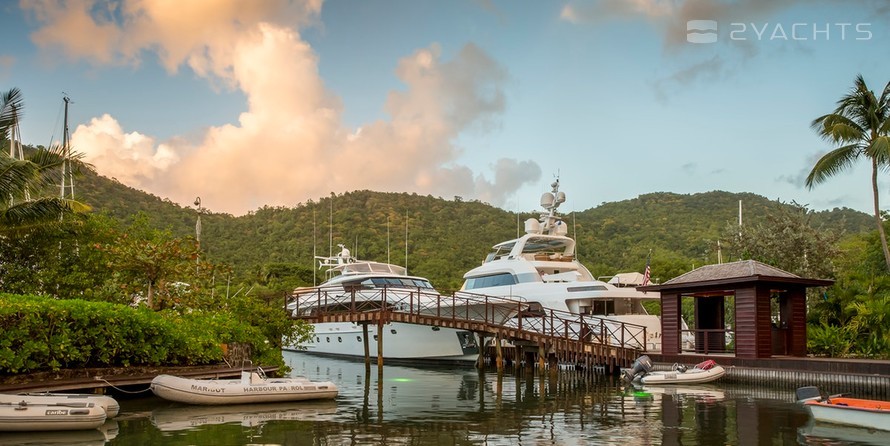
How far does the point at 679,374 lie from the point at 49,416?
15845 millimetres

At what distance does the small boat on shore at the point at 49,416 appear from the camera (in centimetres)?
1293

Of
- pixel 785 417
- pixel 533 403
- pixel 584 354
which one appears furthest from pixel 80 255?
pixel 785 417

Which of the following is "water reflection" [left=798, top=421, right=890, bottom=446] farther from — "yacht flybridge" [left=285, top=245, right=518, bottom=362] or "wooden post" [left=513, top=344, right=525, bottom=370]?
"yacht flybridge" [left=285, top=245, right=518, bottom=362]

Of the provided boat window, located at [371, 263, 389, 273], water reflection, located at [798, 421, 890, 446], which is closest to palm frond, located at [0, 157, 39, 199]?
water reflection, located at [798, 421, 890, 446]

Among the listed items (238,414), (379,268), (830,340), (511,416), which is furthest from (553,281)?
(238,414)

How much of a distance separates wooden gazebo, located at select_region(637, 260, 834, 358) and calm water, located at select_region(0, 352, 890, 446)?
212 centimetres

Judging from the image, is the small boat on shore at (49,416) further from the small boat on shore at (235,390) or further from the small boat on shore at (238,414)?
the small boat on shore at (235,390)

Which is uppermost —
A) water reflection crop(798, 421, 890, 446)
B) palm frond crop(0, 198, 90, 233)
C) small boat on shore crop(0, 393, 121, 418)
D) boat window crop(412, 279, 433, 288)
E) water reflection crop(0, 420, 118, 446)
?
palm frond crop(0, 198, 90, 233)

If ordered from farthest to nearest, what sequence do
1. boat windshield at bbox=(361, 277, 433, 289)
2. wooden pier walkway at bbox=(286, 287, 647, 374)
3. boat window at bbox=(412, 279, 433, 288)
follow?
boat window at bbox=(412, 279, 433, 288)
boat windshield at bbox=(361, 277, 433, 289)
wooden pier walkway at bbox=(286, 287, 647, 374)

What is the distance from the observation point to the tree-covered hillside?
189ft

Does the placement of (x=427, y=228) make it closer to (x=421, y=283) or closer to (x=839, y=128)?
(x=421, y=283)

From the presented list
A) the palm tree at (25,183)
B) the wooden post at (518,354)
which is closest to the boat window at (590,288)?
the wooden post at (518,354)

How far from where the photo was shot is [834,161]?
86.1 feet

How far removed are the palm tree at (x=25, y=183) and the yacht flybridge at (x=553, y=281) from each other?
16.4 metres
